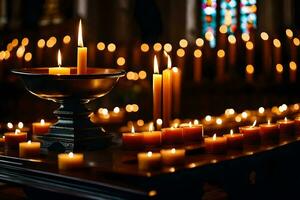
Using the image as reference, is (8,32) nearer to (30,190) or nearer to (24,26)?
(24,26)

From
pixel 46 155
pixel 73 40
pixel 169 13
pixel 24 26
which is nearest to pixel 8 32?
pixel 24 26

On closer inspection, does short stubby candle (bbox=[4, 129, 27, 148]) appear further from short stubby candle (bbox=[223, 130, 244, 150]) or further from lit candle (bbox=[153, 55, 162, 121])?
short stubby candle (bbox=[223, 130, 244, 150])

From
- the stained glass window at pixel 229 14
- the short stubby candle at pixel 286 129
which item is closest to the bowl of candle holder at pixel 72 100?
the short stubby candle at pixel 286 129

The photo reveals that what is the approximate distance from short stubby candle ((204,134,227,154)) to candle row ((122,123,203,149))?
182mm

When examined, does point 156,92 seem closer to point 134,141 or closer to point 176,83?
point 134,141

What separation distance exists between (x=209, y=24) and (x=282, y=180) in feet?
23.4

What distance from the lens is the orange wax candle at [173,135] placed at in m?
2.23

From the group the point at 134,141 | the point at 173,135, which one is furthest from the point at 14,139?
the point at 173,135

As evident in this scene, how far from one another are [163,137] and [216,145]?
26 cm

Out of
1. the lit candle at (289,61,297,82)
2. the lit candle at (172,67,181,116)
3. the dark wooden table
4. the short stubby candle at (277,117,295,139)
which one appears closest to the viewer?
the dark wooden table

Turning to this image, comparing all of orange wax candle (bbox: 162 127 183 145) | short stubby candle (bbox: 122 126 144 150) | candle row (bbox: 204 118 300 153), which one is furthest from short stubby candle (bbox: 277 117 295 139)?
short stubby candle (bbox: 122 126 144 150)

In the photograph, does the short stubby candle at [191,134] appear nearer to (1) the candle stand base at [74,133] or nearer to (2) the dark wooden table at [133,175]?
(2) the dark wooden table at [133,175]

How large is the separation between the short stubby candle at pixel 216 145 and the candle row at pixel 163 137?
182 mm

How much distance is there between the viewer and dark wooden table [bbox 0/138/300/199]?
5.67 feet
